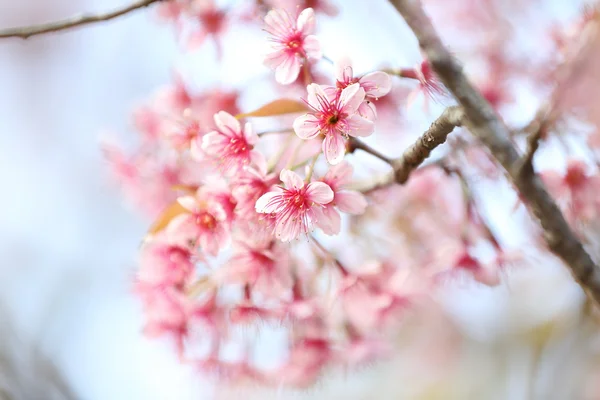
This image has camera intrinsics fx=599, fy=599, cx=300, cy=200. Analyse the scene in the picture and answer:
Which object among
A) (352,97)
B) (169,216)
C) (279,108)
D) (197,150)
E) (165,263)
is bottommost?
(165,263)

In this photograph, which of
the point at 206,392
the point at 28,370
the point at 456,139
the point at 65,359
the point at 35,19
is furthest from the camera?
the point at 35,19

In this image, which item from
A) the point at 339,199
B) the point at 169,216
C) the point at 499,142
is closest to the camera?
the point at 499,142

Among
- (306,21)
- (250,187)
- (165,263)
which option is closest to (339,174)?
(250,187)

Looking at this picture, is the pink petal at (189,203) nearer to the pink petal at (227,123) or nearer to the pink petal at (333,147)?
the pink petal at (227,123)

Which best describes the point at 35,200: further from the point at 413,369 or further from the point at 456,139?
the point at 456,139

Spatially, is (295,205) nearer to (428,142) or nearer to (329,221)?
(329,221)

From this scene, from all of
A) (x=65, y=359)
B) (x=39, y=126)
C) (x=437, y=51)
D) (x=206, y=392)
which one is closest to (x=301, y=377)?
(x=437, y=51)
